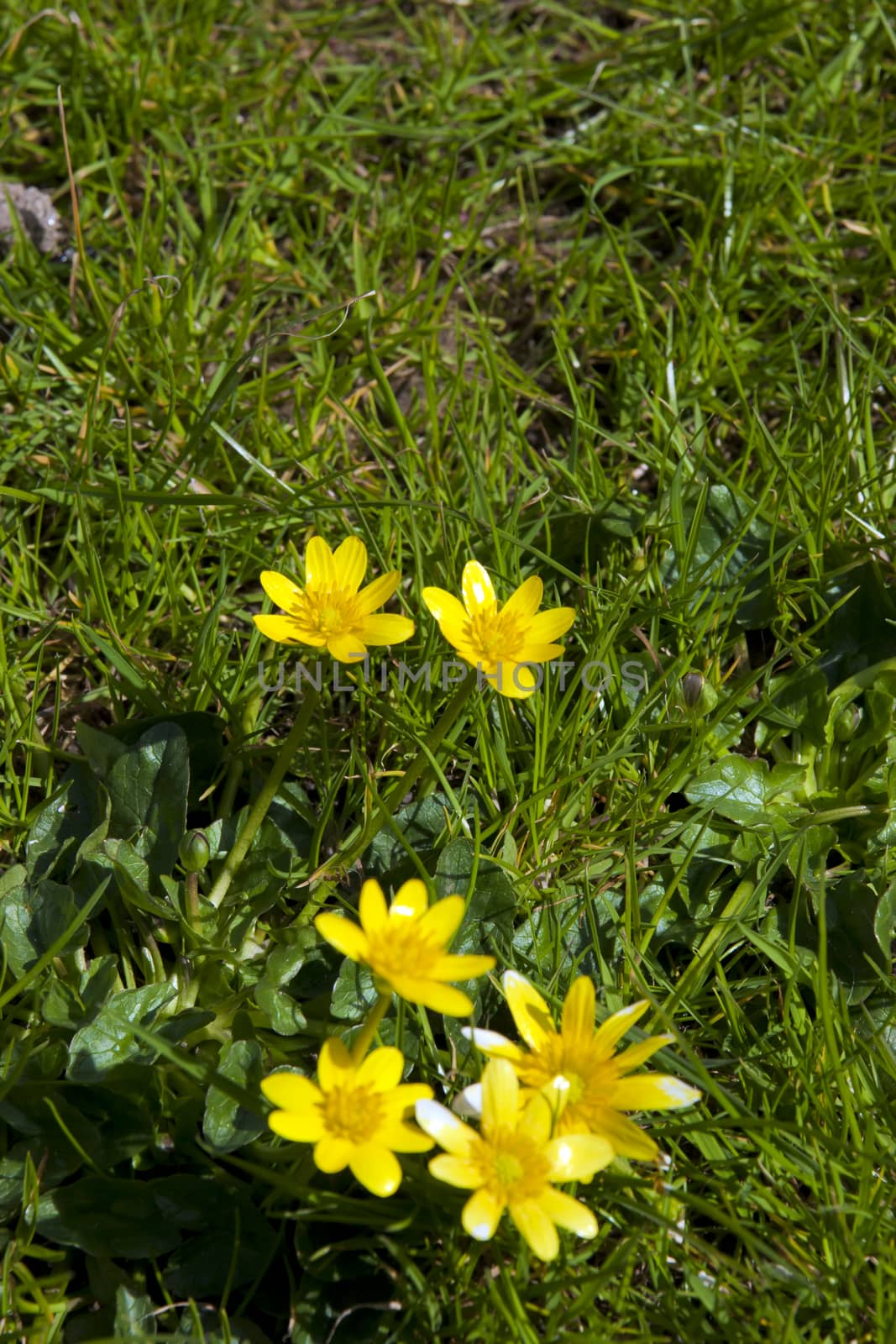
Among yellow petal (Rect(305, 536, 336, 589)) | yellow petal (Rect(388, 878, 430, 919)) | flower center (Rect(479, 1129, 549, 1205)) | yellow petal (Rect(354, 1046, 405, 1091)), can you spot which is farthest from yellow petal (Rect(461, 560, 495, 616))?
flower center (Rect(479, 1129, 549, 1205))

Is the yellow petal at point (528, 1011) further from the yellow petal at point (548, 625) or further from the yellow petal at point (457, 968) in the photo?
the yellow petal at point (548, 625)

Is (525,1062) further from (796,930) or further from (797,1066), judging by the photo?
(796,930)

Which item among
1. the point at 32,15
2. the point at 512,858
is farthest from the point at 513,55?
the point at 512,858

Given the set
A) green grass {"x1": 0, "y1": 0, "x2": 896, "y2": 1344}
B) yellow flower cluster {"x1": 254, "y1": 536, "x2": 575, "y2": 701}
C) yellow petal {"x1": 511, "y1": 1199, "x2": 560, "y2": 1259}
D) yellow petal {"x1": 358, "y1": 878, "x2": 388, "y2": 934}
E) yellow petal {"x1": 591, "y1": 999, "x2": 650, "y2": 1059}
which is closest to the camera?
yellow petal {"x1": 511, "y1": 1199, "x2": 560, "y2": 1259}

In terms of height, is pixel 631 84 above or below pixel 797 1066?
above

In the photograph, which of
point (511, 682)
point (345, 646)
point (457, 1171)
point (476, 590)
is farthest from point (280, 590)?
point (457, 1171)

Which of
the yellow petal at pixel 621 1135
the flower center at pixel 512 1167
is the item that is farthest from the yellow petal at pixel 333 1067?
the yellow petal at pixel 621 1135

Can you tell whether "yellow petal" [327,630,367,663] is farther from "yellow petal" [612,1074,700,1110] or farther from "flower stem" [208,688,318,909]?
"yellow petal" [612,1074,700,1110]

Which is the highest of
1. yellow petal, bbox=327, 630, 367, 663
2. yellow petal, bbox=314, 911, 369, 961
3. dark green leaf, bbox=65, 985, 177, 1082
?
yellow petal, bbox=327, 630, 367, 663
